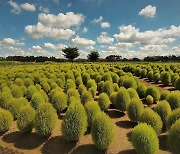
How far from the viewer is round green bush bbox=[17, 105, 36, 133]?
9073 mm

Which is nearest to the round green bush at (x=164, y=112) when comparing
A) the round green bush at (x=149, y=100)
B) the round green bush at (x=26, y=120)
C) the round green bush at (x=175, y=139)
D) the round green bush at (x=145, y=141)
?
the round green bush at (x=175, y=139)

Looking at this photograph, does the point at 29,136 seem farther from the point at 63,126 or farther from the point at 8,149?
the point at 63,126

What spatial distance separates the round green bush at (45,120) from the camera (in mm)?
8680

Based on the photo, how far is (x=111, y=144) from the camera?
7.99m

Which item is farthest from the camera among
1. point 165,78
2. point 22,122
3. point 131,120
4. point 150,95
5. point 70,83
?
point 165,78

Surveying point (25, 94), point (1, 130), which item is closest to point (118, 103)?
point (1, 130)

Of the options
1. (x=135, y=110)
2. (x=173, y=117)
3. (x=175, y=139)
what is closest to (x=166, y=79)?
(x=135, y=110)

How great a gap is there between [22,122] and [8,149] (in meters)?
1.12

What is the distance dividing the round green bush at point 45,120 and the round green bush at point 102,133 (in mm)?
1868

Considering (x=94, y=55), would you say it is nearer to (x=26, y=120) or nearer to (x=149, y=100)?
(x=149, y=100)

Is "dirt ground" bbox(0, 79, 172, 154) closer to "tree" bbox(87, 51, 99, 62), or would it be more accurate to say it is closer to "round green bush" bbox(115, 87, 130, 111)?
"round green bush" bbox(115, 87, 130, 111)

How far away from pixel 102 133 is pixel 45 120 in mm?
2309

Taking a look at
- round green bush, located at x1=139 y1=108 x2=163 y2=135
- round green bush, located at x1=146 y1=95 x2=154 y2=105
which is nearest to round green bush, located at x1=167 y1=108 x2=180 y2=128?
round green bush, located at x1=139 y1=108 x2=163 y2=135

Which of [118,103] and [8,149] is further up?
[118,103]
